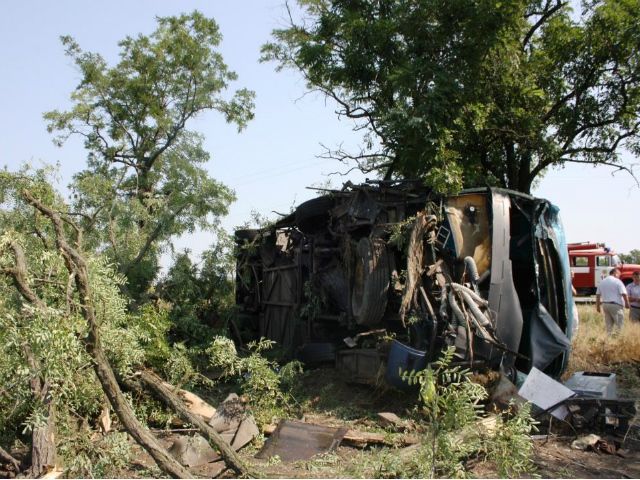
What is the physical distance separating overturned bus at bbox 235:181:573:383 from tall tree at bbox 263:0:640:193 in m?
2.55

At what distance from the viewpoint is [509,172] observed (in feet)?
47.1

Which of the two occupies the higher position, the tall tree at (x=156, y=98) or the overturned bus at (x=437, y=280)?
the tall tree at (x=156, y=98)

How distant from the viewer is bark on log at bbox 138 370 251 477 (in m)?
5.41

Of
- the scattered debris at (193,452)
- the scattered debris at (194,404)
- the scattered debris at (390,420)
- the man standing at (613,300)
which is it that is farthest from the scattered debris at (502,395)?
the man standing at (613,300)

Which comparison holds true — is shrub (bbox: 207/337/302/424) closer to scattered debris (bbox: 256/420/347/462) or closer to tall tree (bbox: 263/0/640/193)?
scattered debris (bbox: 256/420/347/462)

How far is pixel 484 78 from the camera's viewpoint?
491 inches

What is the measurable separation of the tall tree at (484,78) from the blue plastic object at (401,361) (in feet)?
13.5

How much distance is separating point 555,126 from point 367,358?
27.7ft

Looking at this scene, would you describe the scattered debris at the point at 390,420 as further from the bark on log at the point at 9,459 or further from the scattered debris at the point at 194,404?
the bark on log at the point at 9,459

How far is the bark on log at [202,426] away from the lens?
5.41 meters

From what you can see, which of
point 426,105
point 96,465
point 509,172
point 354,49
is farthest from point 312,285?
point 509,172

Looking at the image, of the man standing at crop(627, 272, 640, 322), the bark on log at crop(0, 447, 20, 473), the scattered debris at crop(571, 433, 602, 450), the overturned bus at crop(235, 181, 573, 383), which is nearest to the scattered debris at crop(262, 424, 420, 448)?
the overturned bus at crop(235, 181, 573, 383)

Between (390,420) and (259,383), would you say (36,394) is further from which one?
(390,420)

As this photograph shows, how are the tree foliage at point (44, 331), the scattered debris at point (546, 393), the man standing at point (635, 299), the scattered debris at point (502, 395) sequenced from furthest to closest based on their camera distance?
1. the man standing at point (635, 299)
2. the scattered debris at point (502, 395)
3. the scattered debris at point (546, 393)
4. the tree foliage at point (44, 331)
